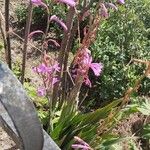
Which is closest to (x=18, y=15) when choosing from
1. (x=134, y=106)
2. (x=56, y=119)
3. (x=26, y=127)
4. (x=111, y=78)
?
(x=111, y=78)

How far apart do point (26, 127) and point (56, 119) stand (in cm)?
198

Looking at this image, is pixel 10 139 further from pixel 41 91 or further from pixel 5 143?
pixel 41 91

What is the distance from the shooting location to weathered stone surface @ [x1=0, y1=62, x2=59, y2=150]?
36.5 inches

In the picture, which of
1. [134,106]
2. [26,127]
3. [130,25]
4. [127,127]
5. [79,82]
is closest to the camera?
[26,127]

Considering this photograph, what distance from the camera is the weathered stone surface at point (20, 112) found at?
0.93 m

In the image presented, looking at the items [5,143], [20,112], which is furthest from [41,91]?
[20,112]

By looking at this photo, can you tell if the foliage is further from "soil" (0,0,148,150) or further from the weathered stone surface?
the weathered stone surface

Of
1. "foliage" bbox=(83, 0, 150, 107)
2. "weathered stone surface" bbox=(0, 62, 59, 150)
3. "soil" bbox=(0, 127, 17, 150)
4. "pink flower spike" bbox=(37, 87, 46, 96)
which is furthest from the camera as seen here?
"foliage" bbox=(83, 0, 150, 107)

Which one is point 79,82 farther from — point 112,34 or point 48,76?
point 112,34

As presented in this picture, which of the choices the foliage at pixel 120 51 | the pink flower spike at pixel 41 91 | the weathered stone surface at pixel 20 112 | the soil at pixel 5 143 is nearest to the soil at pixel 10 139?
the soil at pixel 5 143

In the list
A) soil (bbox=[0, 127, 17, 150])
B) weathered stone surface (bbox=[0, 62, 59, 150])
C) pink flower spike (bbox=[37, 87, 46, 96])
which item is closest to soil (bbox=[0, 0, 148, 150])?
soil (bbox=[0, 127, 17, 150])

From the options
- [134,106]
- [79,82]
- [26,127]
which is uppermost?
[26,127]

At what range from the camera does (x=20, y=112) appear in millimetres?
938

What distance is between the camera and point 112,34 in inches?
146
